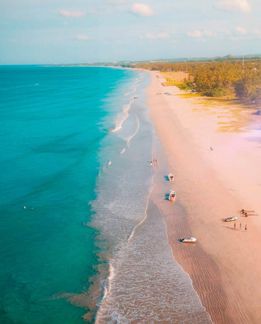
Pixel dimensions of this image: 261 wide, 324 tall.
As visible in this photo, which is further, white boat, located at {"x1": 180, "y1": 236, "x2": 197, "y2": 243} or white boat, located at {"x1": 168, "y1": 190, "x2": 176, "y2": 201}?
white boat, located at {"x1": 168, "y1": 190, "x2": 176, "y2": 201}

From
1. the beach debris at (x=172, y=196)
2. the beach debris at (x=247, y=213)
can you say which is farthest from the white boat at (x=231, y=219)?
the beach debris at (x=172, y=196)

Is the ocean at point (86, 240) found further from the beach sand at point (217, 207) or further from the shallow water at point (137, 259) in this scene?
the beach sand at point (217, 207)

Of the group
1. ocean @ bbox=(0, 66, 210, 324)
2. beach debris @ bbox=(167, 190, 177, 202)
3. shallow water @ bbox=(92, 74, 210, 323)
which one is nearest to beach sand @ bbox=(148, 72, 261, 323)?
beach debris @ bbox=(167, 190, 177, 202)

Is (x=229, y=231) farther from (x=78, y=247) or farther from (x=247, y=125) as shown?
(x=247, y=125)

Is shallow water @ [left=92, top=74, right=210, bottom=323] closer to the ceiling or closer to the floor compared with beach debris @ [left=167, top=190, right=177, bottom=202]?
closer to the floor

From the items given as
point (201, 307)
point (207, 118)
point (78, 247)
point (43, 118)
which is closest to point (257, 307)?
point (201, 307)

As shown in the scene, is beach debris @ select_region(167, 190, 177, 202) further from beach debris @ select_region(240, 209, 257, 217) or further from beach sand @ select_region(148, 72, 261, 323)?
beach debris @ select_region(240, 209, 257, 217)
